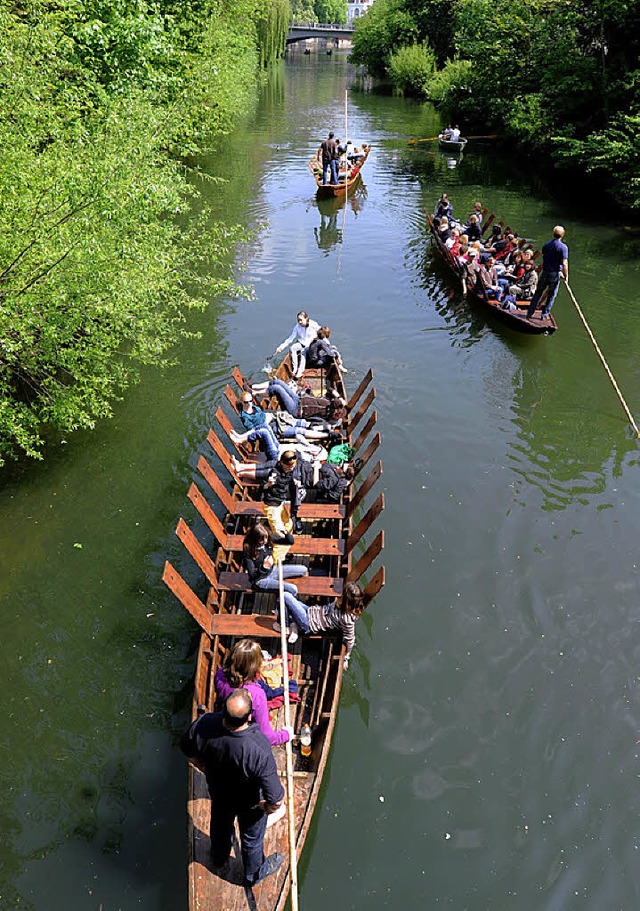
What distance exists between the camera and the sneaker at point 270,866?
16.1 ft

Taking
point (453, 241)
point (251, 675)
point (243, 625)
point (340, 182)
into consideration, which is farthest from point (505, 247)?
point (251, 675)

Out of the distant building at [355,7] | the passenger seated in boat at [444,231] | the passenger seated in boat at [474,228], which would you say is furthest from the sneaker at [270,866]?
the distant building at [355,7]

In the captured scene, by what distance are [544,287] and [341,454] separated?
26.8 feet

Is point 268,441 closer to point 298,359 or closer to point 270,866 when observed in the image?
point 298,359

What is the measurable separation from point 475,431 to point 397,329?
527cm

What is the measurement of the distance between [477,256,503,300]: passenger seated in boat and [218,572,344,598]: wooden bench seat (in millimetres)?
11076

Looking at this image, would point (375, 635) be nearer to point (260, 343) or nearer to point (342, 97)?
point (260, 343)

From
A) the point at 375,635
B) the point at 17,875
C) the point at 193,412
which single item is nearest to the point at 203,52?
the point at 193,412

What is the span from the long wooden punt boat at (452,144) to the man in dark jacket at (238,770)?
37.3 metres

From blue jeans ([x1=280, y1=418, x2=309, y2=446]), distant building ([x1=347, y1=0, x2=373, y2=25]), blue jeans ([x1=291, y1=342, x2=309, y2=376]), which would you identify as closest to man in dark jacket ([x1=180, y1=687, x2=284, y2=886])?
blue jeans ([x1=280, y1=418, x2=309, y2=446])

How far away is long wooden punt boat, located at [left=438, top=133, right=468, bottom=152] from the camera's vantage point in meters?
34.9

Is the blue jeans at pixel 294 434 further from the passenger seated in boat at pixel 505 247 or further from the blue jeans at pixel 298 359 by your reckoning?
the passenger seated in boat at pixel 505 247

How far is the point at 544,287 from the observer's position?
49.3 ft

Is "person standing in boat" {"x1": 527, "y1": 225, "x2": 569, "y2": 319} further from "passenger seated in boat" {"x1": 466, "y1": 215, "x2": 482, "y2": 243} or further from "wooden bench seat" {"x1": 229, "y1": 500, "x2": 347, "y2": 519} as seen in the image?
"wooden bench seat" {"x1": 229, "y1": 500, "x2": 347, "y2": 519}
